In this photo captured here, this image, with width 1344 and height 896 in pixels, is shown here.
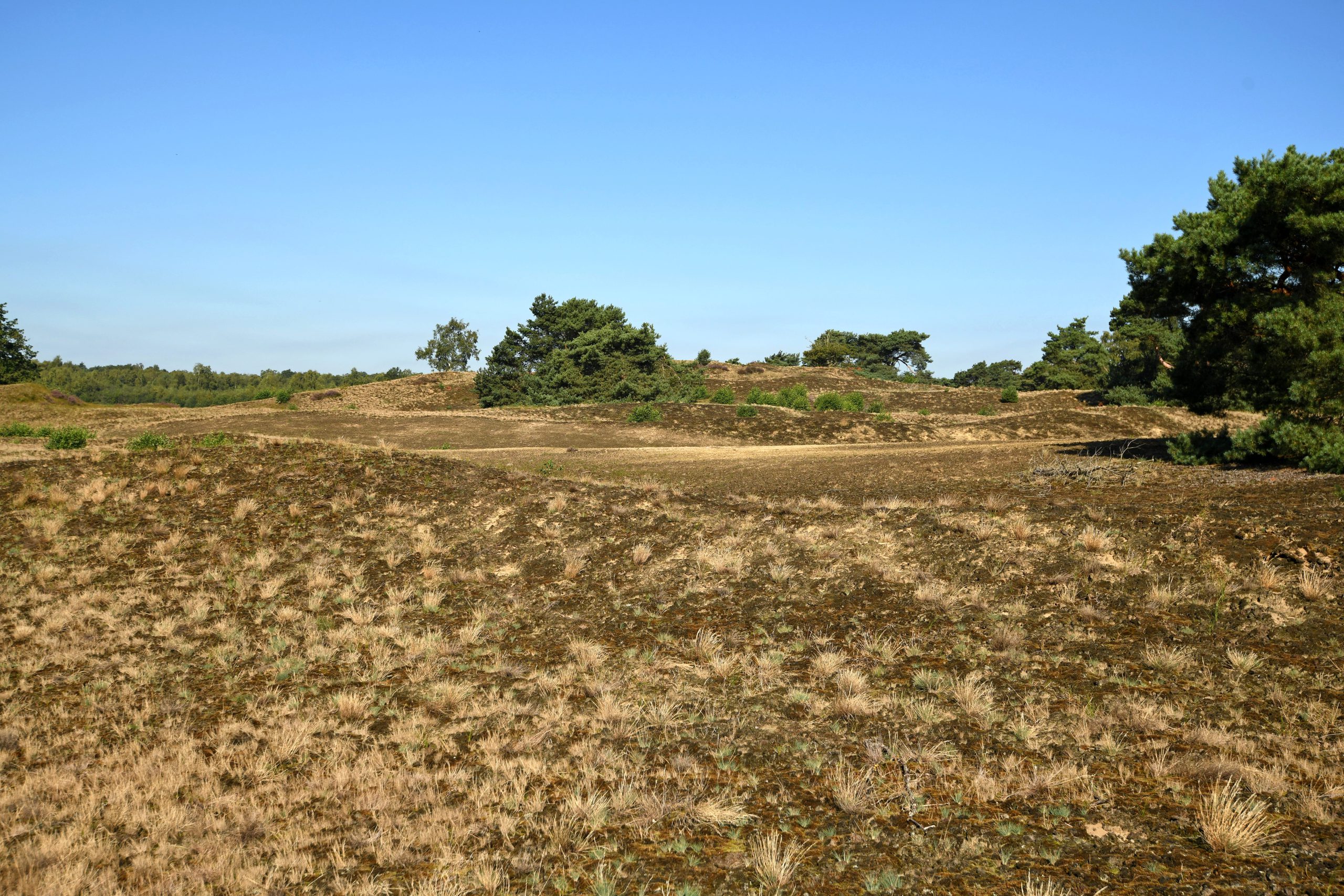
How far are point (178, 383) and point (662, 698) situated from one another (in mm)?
154089

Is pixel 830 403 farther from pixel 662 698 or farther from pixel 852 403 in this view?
pixel 662 698

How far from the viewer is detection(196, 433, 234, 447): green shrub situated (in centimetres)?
1745

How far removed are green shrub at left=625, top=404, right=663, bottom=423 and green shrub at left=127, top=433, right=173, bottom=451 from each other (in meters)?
27.2

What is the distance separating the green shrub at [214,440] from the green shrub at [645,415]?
2638 centimetres

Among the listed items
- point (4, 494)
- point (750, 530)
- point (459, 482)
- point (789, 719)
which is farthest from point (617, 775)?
point (4, 494)

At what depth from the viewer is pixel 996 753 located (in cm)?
681

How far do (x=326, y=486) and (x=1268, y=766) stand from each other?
15470 mm

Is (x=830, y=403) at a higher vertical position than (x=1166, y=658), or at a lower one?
higher

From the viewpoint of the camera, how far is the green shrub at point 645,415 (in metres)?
43.0

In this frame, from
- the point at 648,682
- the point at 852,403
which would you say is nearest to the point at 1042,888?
the point at 648,682

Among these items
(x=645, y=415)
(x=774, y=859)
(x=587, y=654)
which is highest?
(x=645, y=415)

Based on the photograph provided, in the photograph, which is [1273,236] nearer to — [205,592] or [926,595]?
[926,595]

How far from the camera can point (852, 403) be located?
178 ft

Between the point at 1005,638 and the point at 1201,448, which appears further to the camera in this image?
the point at 1201,448
